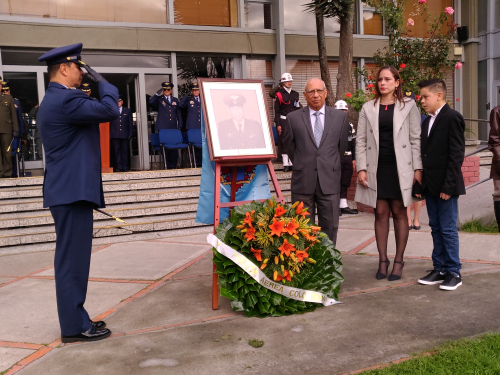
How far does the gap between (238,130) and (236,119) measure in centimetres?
10

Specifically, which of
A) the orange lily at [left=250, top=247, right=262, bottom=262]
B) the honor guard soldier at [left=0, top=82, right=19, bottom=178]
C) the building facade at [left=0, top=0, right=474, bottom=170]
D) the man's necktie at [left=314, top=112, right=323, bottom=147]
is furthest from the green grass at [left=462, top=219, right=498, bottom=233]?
the honor guard soldier at [left=0, top=82, right=19, bottom=178]

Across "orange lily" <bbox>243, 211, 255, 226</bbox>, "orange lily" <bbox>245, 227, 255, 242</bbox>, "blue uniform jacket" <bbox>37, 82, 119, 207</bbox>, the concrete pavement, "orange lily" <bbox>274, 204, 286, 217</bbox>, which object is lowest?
the concrete pavement

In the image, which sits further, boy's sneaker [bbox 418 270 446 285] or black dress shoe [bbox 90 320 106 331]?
boy's sneaker [bbox 418 270 446 285]

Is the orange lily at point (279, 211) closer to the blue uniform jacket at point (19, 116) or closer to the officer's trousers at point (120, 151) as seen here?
the blue uniform jacket at point (19, 116)

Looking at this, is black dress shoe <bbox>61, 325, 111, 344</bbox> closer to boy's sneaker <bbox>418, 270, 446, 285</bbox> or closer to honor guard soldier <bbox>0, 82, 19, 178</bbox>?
boy's sneaker <bbox>418, 270, 446, 285</bbox>

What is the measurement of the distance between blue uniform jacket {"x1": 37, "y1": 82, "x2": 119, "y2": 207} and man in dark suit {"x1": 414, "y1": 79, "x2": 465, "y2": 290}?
8.98 ft

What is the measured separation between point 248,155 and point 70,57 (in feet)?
5.16

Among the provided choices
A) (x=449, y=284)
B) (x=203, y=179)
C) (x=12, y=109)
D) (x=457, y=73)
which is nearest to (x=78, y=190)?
(x=203, y=179)

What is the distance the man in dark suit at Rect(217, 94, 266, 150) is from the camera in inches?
167

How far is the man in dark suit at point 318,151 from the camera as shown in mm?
4625

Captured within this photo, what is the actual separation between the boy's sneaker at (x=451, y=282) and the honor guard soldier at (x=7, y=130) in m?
8.18

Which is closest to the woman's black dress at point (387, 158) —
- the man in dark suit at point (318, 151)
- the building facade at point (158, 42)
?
the man in dark suit at point (318, 151)

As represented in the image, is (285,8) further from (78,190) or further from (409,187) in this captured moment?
(78,190)

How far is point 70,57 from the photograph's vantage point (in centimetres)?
352
